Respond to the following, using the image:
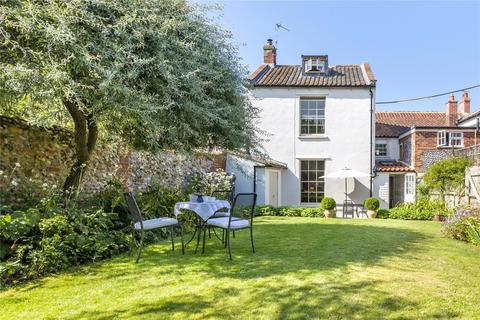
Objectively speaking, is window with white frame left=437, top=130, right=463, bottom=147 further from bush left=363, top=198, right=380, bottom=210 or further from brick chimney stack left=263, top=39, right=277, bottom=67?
brick chimney stack left=263, top=39, right=277, bottom=67

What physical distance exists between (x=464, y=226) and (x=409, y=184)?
10692 mm

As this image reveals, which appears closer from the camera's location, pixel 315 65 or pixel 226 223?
pixel 226 223

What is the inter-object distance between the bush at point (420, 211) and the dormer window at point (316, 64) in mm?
7857

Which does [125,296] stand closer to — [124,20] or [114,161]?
[124,20]

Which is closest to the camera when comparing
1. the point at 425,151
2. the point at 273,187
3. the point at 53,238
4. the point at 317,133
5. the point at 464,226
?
the point at 53,238

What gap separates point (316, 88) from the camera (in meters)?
16.9

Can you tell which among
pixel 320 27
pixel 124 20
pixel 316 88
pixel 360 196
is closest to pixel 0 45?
pixel 124 20

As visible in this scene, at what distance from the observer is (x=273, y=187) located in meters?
16.5

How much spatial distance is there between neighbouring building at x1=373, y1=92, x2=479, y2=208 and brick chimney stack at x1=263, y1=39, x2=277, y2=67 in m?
7.85

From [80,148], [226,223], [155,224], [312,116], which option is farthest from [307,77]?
[155,224]

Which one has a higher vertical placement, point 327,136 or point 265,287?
point 327,136

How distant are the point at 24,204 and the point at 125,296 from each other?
341 cm

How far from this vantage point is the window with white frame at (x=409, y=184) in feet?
59.0

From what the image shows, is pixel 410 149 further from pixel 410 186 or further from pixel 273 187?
pixel 273 187
